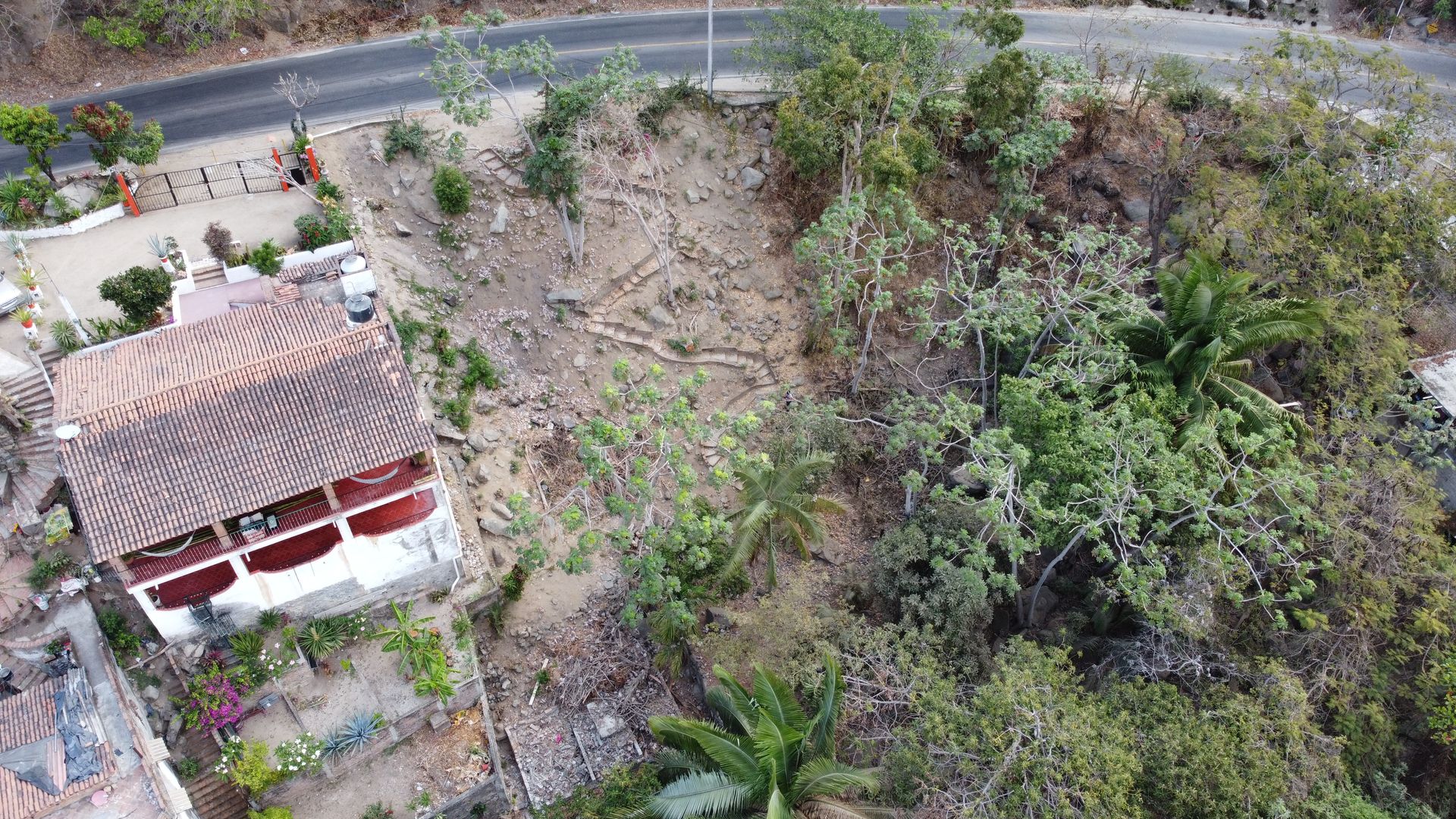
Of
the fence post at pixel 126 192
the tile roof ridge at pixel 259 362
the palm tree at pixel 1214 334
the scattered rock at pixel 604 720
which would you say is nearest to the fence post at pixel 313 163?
the fence post at pixel 126 192

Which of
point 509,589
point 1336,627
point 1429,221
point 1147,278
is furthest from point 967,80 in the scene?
point 509,589

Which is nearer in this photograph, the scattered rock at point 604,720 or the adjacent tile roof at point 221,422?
the adjacent tile roof at point 221,422

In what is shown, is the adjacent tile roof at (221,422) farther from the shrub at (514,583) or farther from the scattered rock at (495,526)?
the scattered rock at (495,526)

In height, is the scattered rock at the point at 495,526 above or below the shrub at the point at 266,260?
below

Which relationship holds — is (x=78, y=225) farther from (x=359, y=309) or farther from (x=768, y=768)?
(x=768, y=768)

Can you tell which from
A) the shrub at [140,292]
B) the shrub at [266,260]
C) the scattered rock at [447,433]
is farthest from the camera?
the scattered rock at [447,433]

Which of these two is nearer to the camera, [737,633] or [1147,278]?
[737,633]

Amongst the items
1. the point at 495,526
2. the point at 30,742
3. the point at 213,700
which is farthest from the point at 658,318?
the point at 30,742

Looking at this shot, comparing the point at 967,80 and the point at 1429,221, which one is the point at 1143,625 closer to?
the point at 1429,221
